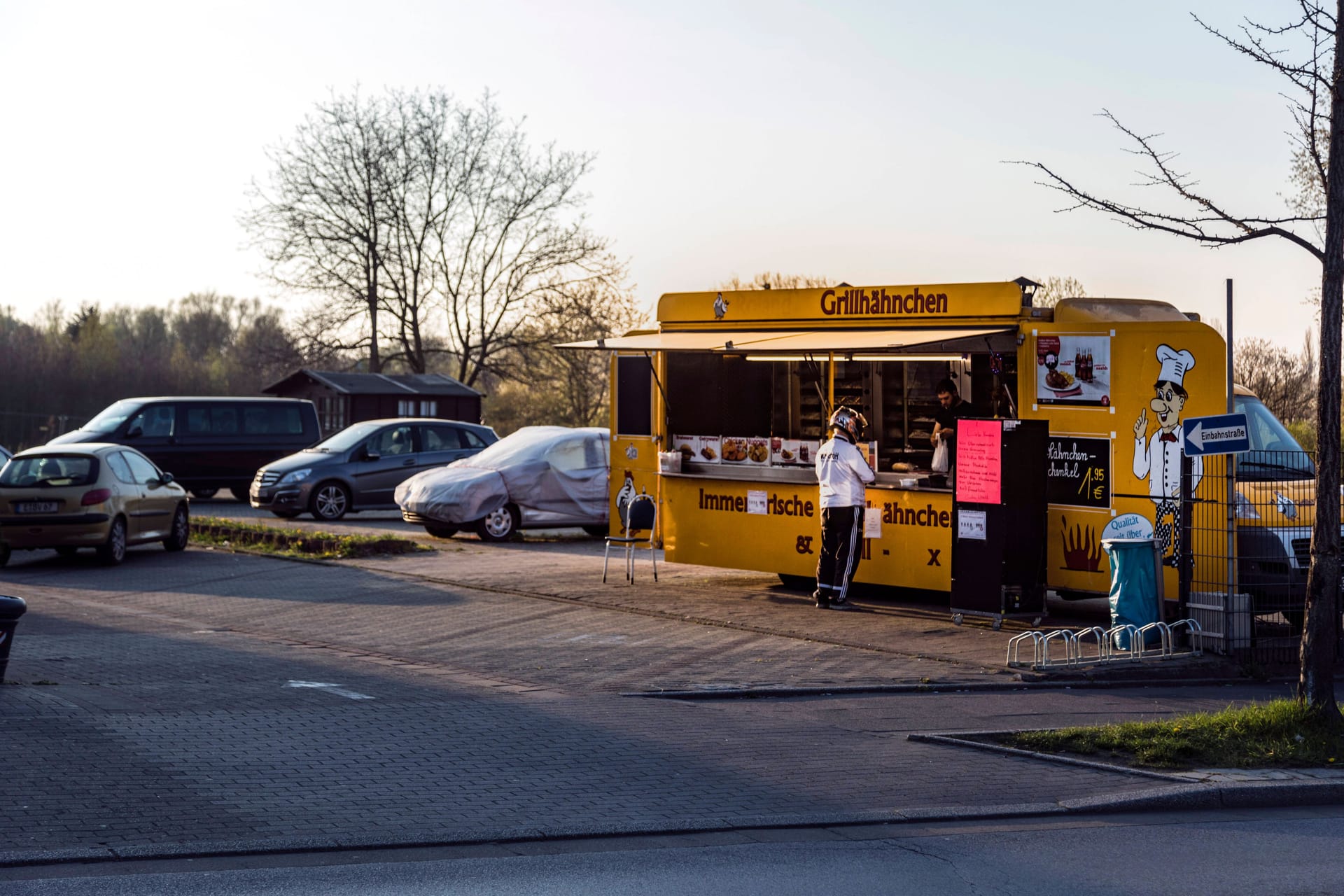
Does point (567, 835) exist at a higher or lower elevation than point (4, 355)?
lower

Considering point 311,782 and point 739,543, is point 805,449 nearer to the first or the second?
point 739,543

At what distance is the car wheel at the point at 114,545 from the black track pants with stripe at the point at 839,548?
9.31 metres

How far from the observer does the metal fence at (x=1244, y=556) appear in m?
11.5

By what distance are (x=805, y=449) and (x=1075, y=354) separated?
11.0 ft

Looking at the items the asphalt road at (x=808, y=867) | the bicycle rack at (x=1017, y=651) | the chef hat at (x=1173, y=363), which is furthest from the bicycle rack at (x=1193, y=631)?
the asphalt road at (x=808, y=867)

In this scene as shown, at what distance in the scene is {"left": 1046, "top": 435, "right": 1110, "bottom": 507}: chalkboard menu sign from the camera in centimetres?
1294

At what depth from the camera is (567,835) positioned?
6609 millimetres

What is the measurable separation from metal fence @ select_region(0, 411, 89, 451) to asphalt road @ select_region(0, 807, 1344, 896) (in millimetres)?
47980

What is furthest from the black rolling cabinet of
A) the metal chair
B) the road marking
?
the road marking

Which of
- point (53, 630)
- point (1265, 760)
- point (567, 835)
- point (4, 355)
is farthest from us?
point (4, 355)

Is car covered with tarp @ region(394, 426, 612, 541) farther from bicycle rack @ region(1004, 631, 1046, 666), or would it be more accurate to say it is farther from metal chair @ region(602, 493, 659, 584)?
bicycle rack @ region(1004, 631, 1046, 666)

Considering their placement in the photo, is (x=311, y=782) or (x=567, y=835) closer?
(x=567, y=835)

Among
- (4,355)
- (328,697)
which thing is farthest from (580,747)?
(4,355)

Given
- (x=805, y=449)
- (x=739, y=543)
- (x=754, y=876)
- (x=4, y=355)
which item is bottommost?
(x=754, y=876)
